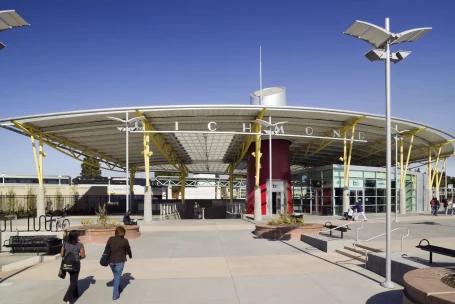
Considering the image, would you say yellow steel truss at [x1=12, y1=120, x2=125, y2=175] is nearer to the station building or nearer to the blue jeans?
the station building

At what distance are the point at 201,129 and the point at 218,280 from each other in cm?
2588

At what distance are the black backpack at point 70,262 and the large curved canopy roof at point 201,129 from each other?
21.0 m

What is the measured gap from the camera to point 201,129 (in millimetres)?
35094

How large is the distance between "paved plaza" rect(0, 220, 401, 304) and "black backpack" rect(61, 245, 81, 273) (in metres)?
0.83

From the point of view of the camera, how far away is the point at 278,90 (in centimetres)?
3922

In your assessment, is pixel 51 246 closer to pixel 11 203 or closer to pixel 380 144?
pixel 11 203

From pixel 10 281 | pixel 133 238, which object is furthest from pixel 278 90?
pixel 10 281

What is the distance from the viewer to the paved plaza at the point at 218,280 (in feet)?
27.0

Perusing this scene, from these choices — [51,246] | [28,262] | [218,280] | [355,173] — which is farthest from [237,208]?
[218,280]

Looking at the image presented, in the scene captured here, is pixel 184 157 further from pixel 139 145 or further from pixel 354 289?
pixel 354 289

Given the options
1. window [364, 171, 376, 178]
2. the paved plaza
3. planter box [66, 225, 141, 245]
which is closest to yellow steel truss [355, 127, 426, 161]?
window [364, 171, 376, 178]

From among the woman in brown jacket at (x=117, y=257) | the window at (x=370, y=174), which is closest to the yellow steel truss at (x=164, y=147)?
the window at (x=370, y=174)

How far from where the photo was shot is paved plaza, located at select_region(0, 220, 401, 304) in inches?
324

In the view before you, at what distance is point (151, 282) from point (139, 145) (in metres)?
34.8
